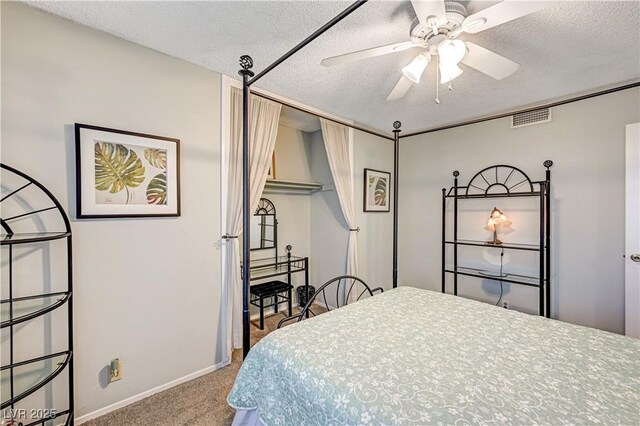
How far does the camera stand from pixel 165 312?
6.51 ft

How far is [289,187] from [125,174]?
1816mm

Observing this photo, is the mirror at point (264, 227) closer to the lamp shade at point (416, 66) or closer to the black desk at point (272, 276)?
the black desk at point (272, 276)

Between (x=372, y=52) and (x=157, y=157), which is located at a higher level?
(x=372, y=52)

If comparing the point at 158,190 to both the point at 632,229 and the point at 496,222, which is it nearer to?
the point at 496,222

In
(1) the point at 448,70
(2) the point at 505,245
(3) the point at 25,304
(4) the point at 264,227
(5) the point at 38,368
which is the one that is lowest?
(5) the point at 38,368

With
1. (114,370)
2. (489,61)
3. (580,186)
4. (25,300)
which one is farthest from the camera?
(580,186)

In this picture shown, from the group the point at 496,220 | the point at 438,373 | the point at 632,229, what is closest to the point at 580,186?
the point at 632,229

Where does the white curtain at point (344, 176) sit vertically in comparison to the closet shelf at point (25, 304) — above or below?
above

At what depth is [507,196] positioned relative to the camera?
2.82 m

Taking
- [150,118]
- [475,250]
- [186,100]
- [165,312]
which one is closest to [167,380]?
[165,312]

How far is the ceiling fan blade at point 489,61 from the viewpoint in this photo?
150 cm

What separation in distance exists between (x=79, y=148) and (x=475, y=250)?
12.1ft

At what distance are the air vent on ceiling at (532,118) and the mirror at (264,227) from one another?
277cm

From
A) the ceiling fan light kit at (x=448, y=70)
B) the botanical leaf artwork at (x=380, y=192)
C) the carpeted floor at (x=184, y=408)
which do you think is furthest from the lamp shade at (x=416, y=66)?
the carpeted floor at (x=184, y=408)
